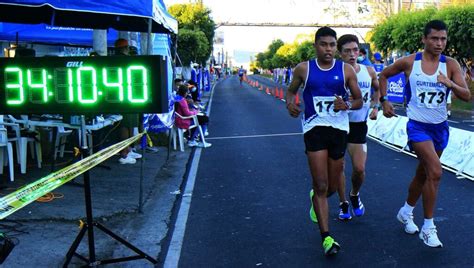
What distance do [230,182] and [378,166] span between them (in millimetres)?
2755

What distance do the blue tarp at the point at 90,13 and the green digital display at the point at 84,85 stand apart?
1.90m

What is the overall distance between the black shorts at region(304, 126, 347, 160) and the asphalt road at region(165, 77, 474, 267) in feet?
2.96

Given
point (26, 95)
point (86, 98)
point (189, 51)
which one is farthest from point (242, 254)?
point (189, 51)

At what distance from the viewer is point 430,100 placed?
4906 millimetres

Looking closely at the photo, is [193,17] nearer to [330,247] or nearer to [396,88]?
[396,88]

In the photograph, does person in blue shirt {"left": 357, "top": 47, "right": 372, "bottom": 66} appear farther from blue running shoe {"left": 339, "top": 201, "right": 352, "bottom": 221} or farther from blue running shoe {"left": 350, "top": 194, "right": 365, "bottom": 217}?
blue running shoe {"left": 339, "top": 201, "right": 352, "bottom": 221}

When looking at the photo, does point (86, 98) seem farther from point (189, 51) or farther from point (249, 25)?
point (249, 25)

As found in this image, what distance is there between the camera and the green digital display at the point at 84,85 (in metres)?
4.33

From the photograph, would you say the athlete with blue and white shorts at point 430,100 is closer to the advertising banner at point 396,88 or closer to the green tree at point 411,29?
the advertising banner at point 396,88

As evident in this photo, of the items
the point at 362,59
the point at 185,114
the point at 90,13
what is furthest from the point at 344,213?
the point at 185,114

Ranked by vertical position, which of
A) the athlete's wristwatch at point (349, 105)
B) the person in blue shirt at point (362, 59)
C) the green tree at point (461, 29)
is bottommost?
the athlete's wristwatch at point (349, 105)

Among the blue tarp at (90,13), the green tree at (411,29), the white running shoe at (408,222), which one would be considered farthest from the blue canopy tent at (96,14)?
the green tree at (411,29)

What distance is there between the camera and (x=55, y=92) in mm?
4426

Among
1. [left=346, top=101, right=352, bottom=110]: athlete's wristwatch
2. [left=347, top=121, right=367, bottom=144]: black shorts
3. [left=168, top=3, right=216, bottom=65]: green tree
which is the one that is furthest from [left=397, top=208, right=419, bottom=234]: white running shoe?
[left=168, top=3, right=216, bottom=65]: green tree
